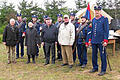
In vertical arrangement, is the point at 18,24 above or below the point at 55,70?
above

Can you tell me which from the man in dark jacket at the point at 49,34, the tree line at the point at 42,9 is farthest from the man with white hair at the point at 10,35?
the tree line at the point at 42,9

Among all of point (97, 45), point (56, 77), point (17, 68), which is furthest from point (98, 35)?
point (17, 68)

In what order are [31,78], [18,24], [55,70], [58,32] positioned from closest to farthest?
[31,78] → [55,70] → [58,32] → [18,24]

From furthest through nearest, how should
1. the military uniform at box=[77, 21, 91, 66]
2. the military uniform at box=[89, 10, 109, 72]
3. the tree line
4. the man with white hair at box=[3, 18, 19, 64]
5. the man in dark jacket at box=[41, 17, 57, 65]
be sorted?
the tree line
the man with white hair at box=[3, 18, 19, 64]
the man in dark jacket at box=[41, 17, 57, 65]
the military uniform at box=[77, 21, 91, 66]
the military uniform at box=[89, 10, 109, 72]

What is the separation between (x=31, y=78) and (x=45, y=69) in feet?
3.52

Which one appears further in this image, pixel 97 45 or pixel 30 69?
pixel 30 69

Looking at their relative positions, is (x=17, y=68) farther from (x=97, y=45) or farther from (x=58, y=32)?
(x=97, y=45)

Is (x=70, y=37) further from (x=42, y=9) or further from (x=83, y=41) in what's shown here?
(x=42, y=9)

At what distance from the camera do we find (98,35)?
520 cm

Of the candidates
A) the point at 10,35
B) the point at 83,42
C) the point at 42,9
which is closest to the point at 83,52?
the point at 83,42

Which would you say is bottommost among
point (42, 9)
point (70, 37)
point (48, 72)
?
point (48, 72)

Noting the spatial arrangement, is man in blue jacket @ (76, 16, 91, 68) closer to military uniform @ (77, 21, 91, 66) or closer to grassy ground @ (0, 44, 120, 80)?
military uniform @ (77, 21, 91, 66)

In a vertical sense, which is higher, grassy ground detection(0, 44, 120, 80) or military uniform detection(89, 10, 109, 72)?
military uniform detection(89, 10, 109, 72)

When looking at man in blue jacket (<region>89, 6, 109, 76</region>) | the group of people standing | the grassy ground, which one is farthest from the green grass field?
man in blue jacket (<region>89, 6, 109, 76</region>)
